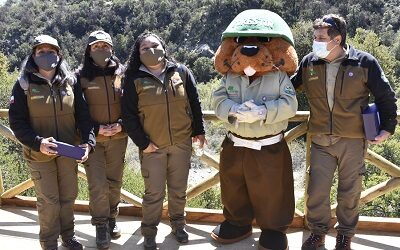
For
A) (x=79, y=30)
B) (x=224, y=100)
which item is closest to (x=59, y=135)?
(x=224, y=100)

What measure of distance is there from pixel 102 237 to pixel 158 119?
105cm

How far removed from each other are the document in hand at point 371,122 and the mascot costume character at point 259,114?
484mm

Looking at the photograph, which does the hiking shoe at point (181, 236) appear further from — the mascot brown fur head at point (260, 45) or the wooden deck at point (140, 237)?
the mascot brown fur head at point (260, 45)

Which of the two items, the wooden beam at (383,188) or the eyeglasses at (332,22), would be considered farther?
the wooden beam at (383,188)

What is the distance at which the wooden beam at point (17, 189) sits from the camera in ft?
14.2

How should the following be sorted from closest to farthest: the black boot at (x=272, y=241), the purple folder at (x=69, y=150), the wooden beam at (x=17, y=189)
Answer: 1. the purple folder at (x=69, y=150)
2. the black boot at (x=272, y=241)
3. the wooden beam at (x=17, y=189)

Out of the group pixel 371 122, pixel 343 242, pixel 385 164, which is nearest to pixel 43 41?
pixel 371 122

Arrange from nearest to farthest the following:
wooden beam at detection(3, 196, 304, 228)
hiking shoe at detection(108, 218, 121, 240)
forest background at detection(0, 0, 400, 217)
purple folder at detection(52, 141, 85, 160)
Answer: purple folder at detection(52, 141, 85, 160), hiking shoe at detection(108, 218, 121, 240), wooden beam at detection(3, 196, 304, 228), forest background at detection(0, 0, 400, 217)

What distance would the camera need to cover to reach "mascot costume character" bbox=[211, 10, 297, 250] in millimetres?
3070

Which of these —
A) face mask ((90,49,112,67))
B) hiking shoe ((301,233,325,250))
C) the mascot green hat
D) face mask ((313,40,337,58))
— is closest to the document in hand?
face mask ((313,40,337,58))

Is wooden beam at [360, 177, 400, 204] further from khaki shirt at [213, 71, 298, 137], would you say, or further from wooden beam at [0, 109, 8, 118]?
wooden beam at [0, 109, 8, 118]

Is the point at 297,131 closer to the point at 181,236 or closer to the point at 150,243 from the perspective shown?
the point at 181,236

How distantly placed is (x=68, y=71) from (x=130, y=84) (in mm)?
444

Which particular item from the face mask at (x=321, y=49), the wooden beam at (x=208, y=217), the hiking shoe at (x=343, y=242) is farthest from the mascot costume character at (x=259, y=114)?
the wooden beam at (x=208, y=217)
